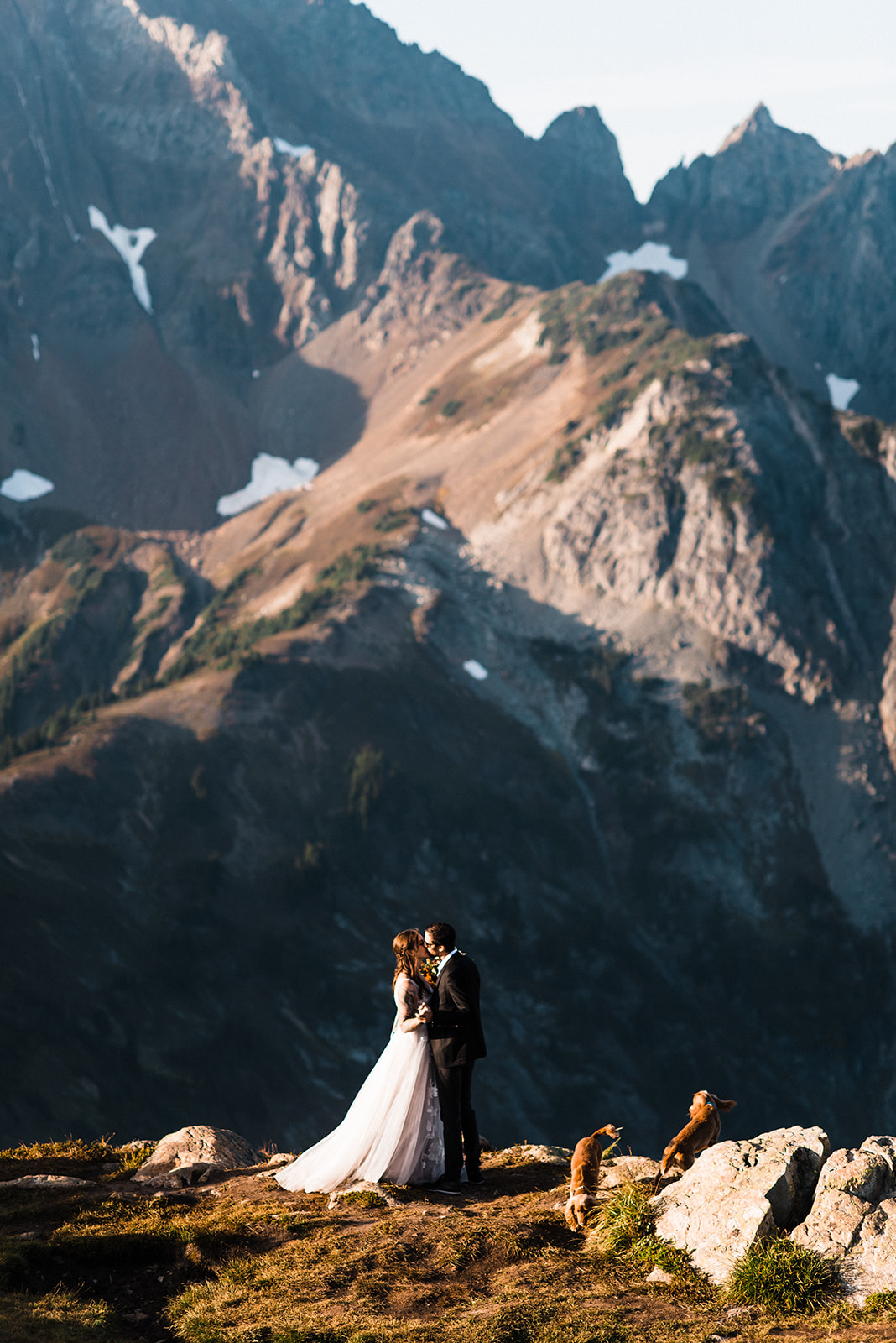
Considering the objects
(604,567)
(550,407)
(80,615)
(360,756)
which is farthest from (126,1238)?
(550,407)

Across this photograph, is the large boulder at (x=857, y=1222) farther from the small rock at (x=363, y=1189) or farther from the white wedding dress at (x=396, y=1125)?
the small rock at (x=363, y=1189)

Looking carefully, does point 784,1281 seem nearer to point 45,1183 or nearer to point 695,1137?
point 695,1137

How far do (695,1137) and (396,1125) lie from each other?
15.2 feet

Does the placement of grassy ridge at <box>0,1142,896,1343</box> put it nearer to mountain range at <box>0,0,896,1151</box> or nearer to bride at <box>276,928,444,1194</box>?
bride at <box>276,928,444,1194</box>

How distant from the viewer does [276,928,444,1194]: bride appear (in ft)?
55.7

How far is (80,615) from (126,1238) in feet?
582

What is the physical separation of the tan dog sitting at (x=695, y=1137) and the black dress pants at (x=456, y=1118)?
9.75 ft

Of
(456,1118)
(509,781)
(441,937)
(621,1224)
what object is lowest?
(621,1224)

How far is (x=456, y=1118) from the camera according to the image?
17.2 meters

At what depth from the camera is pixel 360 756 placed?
131875 mm

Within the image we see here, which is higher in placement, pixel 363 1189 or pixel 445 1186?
pixel 363 1189

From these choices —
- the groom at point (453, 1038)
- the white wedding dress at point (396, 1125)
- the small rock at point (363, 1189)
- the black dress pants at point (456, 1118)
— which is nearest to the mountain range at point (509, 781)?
the white wedding dress at point (396, 1125)

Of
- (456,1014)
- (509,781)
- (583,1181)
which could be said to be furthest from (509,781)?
(583,1181)

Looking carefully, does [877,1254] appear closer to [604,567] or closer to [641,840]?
[641,840]
